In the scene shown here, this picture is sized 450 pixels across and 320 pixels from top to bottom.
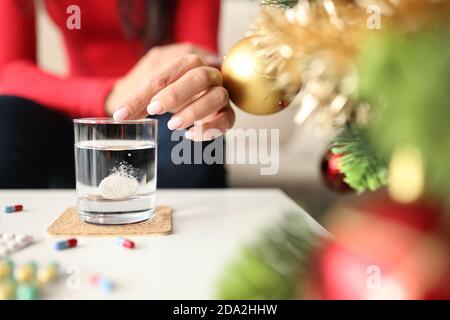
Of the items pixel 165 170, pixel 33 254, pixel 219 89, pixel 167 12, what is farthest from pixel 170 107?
pixel 167 12

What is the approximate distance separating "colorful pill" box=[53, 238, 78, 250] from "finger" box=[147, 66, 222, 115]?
0.15 metres

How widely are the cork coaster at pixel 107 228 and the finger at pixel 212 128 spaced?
0.33 feet

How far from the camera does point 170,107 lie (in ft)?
1.56

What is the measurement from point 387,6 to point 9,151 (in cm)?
83

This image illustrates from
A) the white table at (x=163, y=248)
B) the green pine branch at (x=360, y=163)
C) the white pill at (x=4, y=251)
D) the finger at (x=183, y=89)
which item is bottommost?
the white table at (x=163, y=248)

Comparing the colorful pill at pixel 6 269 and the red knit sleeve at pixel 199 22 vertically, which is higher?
the red knit sleeve at pixel 199 22

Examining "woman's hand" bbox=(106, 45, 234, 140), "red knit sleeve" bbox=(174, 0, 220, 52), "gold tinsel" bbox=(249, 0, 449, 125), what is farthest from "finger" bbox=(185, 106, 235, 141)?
"red knit sleeve" bbox=(174, 0, 220, 52)

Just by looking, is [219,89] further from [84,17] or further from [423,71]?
[84,17]

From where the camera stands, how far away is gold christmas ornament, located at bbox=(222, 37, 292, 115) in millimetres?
369

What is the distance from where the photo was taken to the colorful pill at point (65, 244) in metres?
0.43

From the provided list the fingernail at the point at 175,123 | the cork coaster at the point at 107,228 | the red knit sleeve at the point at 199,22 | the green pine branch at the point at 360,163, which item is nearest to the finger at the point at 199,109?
the fingernail at the point at 175,123

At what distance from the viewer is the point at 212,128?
54 centimetres

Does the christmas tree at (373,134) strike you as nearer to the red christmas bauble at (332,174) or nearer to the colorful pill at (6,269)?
the colorful pill at (6,269)

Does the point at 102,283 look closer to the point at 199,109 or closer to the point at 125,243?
the point at 125,243
